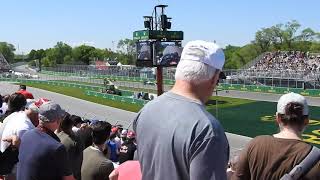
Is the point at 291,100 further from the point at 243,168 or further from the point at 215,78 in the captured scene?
the point at 215,78

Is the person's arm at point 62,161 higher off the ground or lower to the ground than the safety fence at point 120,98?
higher

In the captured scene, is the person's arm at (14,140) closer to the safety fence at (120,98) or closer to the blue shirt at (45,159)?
the blue shirt at (45,159)

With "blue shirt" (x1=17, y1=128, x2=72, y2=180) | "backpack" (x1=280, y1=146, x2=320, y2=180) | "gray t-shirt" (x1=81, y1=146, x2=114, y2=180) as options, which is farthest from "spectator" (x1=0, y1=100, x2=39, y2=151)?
"backpack" (x1=280, y1=146, x2=320, y2=180)

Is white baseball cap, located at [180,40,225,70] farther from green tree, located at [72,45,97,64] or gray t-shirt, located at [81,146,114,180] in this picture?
green tree, located at [72,45,97,64]

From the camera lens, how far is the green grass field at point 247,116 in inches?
1085

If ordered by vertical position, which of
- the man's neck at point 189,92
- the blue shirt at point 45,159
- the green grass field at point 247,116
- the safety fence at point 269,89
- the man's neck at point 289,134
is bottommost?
the green grass field at point 247,116

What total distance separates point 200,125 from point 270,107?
38484 mm

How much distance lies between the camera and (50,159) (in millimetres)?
4523

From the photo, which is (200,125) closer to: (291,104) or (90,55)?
(291,104)

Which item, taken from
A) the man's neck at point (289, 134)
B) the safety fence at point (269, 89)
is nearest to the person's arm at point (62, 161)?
the man's neck at point (289, 134)

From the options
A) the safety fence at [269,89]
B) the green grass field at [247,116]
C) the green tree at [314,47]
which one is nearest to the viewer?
the green grass field at [247,116]

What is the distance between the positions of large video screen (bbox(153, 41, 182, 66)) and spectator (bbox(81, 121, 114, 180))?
117ft

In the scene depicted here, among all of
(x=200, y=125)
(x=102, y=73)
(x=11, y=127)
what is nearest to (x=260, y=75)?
(x=102, y=73)

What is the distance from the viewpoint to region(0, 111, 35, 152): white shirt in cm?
634
